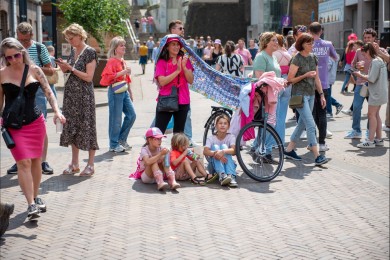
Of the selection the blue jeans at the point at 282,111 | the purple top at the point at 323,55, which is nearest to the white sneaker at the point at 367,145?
the purple top at the point at 323,55

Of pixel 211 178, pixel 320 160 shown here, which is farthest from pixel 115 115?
pixel 320 160

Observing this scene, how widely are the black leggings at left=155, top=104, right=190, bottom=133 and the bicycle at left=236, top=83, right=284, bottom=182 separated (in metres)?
0.91

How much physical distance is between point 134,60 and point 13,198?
47414mm

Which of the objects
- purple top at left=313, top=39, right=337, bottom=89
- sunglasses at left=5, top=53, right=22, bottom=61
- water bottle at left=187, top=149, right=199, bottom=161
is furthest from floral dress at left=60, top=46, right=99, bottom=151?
purple top at left=313, top=39, right=337, bottom=89

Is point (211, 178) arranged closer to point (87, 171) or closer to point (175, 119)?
point (175, 119)

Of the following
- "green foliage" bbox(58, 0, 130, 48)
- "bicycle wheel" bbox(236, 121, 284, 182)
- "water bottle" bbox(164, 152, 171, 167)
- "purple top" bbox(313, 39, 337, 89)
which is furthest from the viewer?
"green foliage" bbox(58, 0, 130, 48)

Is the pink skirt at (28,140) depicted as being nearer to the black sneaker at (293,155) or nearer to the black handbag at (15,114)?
the black handbag at (15,114)

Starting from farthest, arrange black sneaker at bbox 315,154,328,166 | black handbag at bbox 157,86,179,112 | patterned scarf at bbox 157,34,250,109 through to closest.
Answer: black sneaker at bbox 315,154,328,166 < patterned scarf at bbox 157,34,250,109 < black handbag at bbox 157,86,179,112

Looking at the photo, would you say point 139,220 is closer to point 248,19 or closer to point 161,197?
point 161,197

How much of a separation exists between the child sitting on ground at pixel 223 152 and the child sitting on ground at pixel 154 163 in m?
0.55

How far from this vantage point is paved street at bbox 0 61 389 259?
6.00 meters

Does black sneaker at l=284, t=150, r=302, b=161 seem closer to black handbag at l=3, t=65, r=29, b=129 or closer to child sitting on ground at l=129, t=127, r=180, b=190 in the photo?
child sitting on ground at l=129, t=127, r=180, b=190

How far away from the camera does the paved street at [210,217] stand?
6.00m

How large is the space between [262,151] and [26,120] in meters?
3.29
